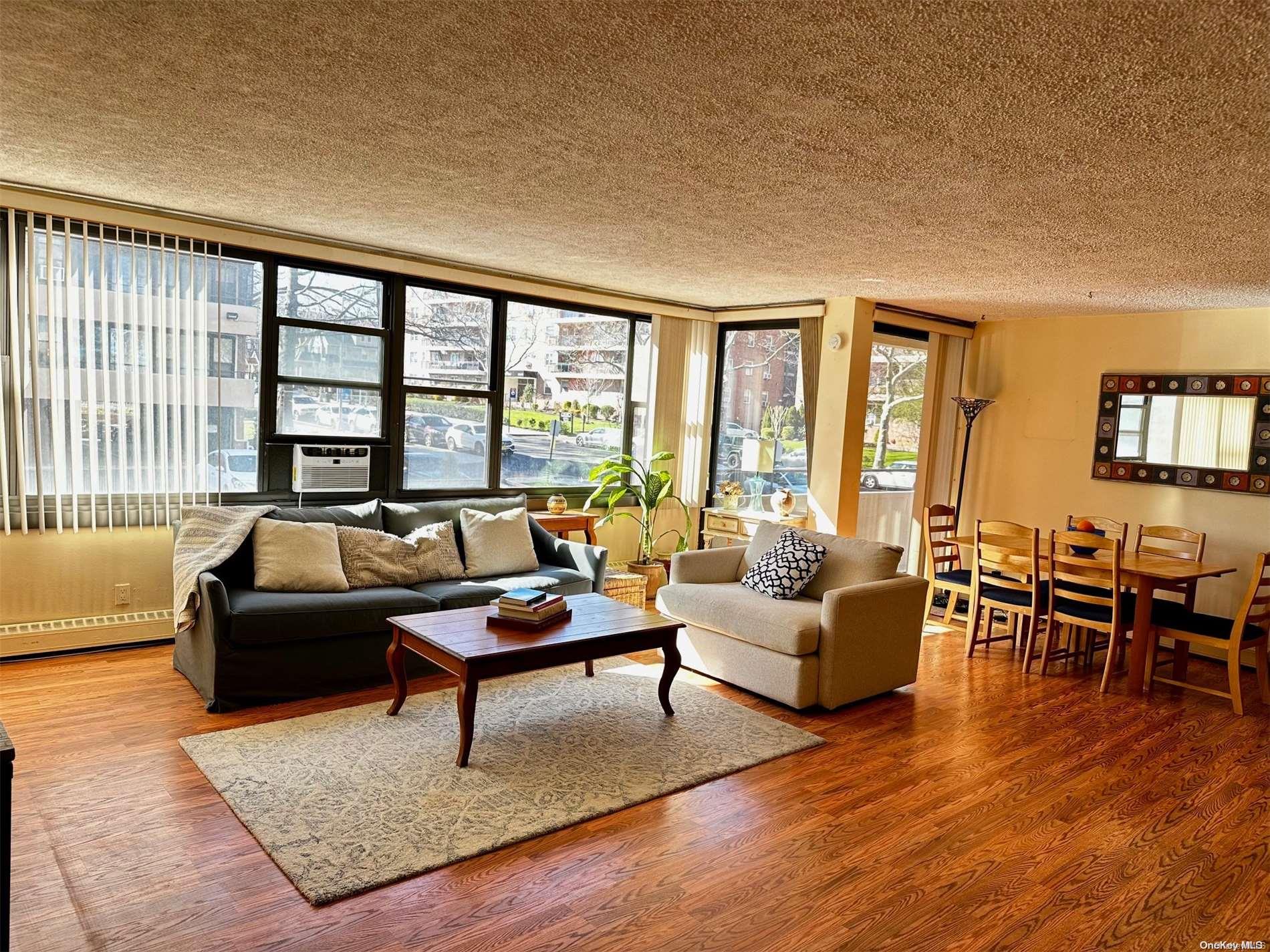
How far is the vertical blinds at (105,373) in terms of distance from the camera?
168 inches

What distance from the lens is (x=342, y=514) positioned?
193 inches

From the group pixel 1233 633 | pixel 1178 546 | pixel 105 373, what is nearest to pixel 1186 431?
pixel 1178 546

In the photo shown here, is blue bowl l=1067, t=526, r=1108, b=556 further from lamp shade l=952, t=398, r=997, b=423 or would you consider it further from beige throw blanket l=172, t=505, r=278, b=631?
beige throw blanket l=172, t=505, r=278, b=631

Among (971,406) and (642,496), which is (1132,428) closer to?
(971,406)

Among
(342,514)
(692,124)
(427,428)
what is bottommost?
(342,514)

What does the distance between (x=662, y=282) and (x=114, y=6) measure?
415cm

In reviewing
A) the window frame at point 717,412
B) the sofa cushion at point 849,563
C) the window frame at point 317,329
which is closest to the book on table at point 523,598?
the sofa cushion at point 849,563

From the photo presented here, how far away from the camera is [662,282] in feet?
19.6

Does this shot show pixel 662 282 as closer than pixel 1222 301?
No

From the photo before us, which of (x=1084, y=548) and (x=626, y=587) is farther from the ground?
(x=1084, y=548)

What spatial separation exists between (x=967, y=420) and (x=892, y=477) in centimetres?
76

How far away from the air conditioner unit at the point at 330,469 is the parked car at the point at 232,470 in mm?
227

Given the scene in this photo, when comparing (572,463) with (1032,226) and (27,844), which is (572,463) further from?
(27,844)

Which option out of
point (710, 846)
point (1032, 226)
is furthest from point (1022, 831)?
point (1032, 226)
